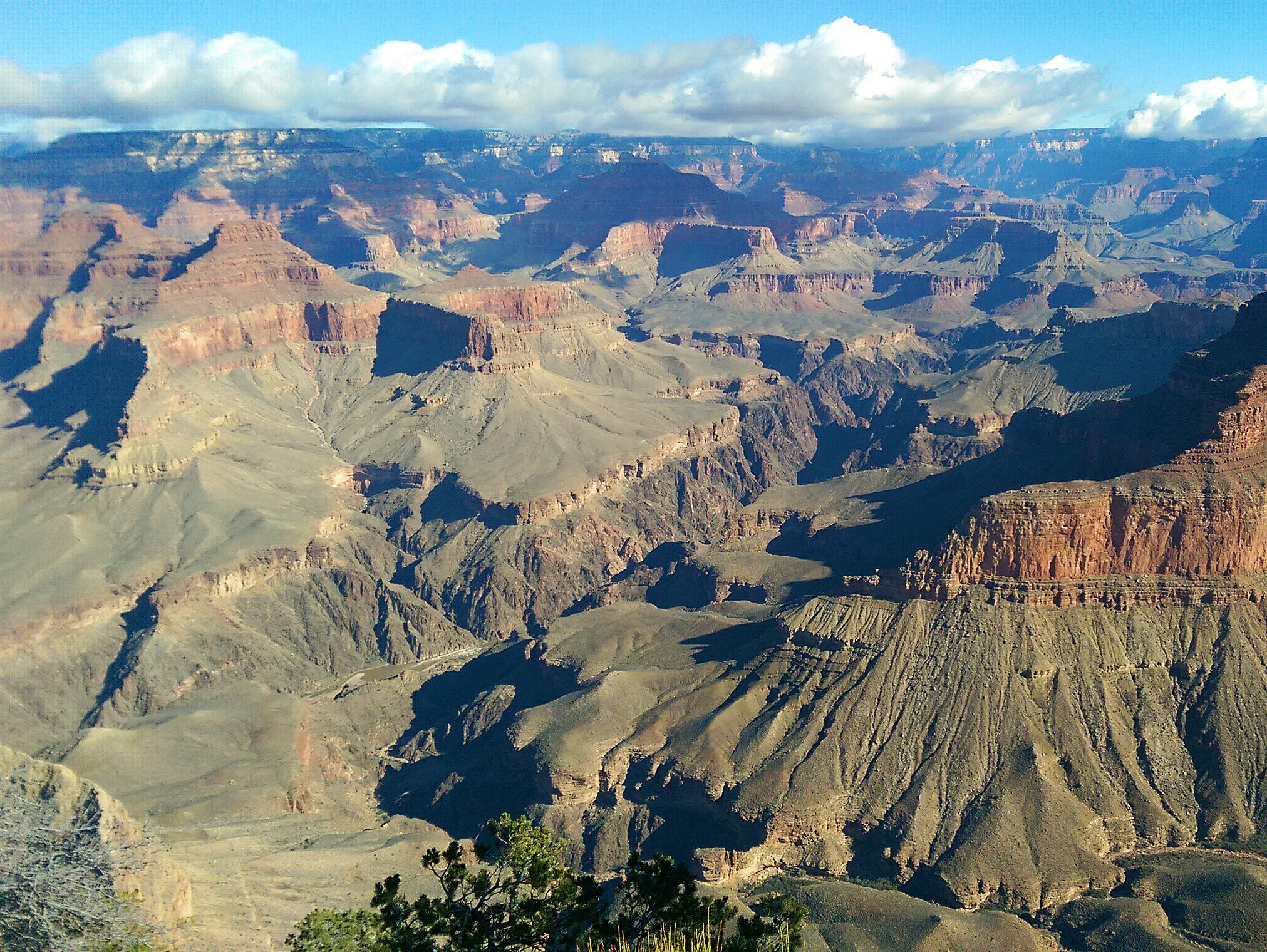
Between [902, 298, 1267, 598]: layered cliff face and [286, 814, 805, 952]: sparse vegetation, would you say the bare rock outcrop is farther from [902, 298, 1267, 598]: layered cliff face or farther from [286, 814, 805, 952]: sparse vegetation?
[902, 298, 1267, 598]: layered cliff face

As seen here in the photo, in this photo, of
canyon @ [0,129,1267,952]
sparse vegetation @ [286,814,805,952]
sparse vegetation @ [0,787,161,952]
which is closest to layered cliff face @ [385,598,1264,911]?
canyon @ [0,129,1267,952]

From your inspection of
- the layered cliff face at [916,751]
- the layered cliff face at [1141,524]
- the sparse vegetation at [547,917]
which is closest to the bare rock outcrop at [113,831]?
the sparse vegetation at [547,917]

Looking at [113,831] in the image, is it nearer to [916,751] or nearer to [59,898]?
[59,898]

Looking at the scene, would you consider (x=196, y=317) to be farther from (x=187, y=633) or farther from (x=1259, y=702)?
(x=1259, y=702)

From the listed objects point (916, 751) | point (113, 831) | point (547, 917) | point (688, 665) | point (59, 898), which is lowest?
point (688, 665)

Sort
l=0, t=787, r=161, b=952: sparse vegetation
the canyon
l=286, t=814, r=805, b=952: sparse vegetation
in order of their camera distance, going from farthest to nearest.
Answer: the canyon
l=0, t=787, r=161, b=952: sparse vegetation
l=286, t=814, r=805, b=952: sparse vegetation

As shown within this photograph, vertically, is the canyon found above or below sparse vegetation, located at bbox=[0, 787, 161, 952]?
below

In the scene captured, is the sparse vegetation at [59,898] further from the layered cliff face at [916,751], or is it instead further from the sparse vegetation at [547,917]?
the layered cliff face at [916,751]

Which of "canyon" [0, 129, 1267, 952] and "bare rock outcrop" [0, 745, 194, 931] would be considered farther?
"canyon" [0, 129, 1267, 952]

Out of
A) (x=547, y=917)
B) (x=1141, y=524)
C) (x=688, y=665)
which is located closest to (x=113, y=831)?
(x=547, y=917)
